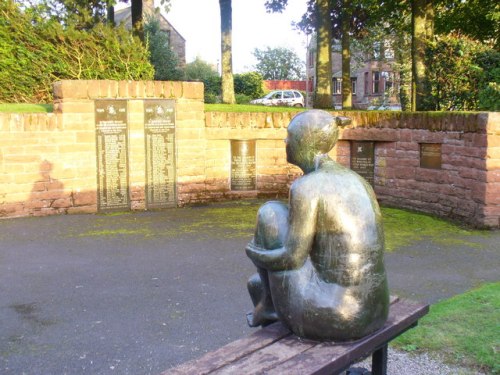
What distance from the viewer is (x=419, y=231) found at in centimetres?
959

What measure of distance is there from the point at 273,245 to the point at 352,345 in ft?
2.22

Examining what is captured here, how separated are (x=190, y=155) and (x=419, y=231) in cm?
447

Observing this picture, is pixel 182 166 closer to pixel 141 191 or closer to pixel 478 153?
pixel 141 191

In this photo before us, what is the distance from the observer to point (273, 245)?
325cm

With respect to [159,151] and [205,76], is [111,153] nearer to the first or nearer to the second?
[159,151]

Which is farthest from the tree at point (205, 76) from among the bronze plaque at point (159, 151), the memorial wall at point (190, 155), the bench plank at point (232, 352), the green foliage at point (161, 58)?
the bench plank at point (232, 352)

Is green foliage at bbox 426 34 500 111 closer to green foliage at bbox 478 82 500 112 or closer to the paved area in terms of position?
green foliage at bbox 478 82 500 112

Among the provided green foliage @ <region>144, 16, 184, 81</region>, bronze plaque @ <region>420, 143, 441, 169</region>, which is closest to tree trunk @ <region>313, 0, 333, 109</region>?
bronze plaque @ <region>420, 143, 441, 169</region>

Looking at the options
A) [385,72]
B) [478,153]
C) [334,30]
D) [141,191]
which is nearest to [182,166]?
[141,191]

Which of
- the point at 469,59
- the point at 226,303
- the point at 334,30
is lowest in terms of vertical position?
the point at 226,303

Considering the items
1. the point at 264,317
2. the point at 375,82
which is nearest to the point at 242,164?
the point at 264,317

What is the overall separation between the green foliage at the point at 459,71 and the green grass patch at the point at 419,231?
2.49m

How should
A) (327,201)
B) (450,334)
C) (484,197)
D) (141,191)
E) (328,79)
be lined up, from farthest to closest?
(328,79), (141,191), (484,197), (450,334), (327,201)

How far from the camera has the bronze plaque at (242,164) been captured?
12.2m
